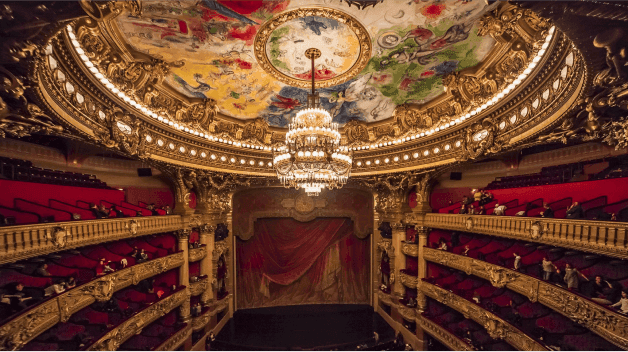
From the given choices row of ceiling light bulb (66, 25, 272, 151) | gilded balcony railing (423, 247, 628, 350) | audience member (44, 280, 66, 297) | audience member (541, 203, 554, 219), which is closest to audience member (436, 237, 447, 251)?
gilded balcony railing (423, 247, 628, 350)

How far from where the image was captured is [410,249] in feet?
36.8

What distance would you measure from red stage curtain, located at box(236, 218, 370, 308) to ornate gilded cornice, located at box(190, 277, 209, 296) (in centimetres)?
257


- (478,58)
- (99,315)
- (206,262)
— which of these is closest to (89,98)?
(99,315)

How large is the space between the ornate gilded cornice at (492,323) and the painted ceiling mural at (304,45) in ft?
22.0

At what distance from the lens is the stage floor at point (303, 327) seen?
1016cm

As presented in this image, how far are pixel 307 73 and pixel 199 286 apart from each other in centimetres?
881

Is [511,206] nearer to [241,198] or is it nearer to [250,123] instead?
[250,123]

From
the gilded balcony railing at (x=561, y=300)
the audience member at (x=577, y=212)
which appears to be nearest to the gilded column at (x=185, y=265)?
the gilded balcony railing at (x=561, y=300)

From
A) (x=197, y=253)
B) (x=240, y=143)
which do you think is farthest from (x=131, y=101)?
(x=197, y=253)

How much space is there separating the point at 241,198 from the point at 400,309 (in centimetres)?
872

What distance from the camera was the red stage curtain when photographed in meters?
13.5

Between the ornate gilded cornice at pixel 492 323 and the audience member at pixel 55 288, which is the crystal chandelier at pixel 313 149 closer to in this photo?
the audience member at pixel 55 288

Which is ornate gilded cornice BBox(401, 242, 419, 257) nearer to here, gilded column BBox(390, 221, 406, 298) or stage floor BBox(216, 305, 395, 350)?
gilded column BBox(390, 221, 406, 298)

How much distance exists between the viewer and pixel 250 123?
10.9 m
